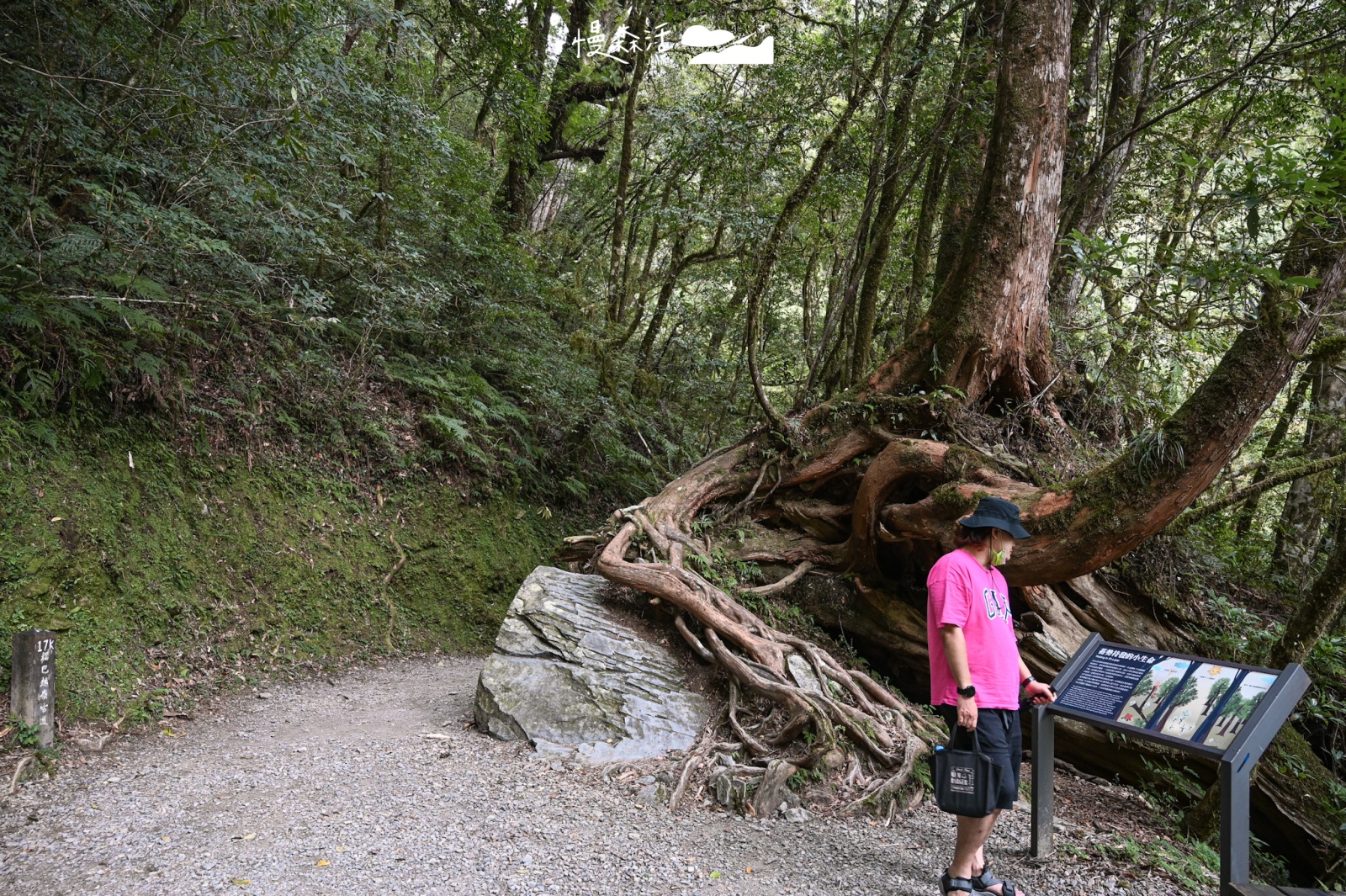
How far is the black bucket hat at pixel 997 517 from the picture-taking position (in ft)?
10.9

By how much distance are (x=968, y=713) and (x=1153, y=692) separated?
933mm

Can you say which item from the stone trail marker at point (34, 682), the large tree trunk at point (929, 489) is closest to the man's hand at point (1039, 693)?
the large tree trunk at point (929, 489)

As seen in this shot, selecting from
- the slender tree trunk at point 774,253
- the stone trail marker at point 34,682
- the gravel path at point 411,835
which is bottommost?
the gravel path at point 411,835

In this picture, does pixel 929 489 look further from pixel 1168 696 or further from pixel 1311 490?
pixel 1311 490

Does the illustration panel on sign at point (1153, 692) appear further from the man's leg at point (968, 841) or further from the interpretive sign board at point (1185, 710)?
the man's leg at point (968, 841)

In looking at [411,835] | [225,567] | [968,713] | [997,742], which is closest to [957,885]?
[997,742]

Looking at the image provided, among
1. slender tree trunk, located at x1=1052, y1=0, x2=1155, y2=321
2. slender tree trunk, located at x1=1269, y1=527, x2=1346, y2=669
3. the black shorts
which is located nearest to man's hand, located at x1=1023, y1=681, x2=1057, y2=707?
the black shorts

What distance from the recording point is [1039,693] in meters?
3.56

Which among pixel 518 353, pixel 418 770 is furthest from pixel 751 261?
pixel 418 770

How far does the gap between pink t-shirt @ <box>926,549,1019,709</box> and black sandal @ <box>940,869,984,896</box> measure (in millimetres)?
749

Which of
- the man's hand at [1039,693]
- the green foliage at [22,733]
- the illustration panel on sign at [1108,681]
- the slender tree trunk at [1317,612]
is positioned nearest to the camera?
the illustration panel on sign at [1108,681]

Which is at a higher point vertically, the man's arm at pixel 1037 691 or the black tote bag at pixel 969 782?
the man's arm at pixel 1037 691

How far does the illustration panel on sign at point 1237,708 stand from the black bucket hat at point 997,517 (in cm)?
103

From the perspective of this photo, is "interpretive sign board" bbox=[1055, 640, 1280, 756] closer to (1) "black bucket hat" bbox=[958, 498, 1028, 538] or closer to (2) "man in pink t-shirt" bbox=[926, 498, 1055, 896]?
(2) "man in pink t-shirt" bbox=[926, 498, 1055, 896]
